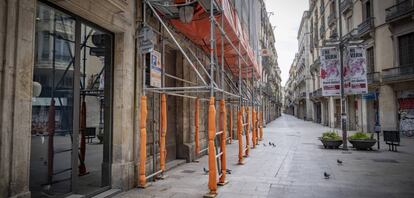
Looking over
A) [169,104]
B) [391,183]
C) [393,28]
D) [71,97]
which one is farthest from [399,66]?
[71,97]

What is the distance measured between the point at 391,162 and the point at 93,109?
949 cm

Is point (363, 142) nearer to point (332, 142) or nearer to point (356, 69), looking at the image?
point (332, 142)

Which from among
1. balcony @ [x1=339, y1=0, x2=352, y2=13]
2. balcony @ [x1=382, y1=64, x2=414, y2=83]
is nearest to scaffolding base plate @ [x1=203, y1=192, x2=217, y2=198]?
balcony @ [x1=382, y1=64, x2=414, y2=83]

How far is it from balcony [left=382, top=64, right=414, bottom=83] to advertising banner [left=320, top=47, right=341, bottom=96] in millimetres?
8903

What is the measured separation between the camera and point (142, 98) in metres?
6.39

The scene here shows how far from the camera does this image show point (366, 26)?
23.5 m

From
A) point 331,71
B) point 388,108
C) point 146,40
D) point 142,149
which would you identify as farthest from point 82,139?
point 388,108

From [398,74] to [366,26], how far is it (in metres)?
4.95

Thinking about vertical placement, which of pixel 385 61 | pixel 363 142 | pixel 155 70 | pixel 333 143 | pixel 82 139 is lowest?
pixel 333 143

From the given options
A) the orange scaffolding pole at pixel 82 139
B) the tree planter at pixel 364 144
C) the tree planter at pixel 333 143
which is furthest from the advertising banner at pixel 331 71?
the orange scaffolding pole at pixel 82 139

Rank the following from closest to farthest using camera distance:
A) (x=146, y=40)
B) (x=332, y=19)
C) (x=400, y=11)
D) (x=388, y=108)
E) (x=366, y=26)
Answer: (x=146, y=40), (x=400, y=11), (x=388, y=108), (x=366, y=26), (x=332, y=19)

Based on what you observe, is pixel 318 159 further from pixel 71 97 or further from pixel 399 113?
pixel 399 113

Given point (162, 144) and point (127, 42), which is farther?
point (162, 144)

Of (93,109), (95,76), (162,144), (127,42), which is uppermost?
(127,42)
